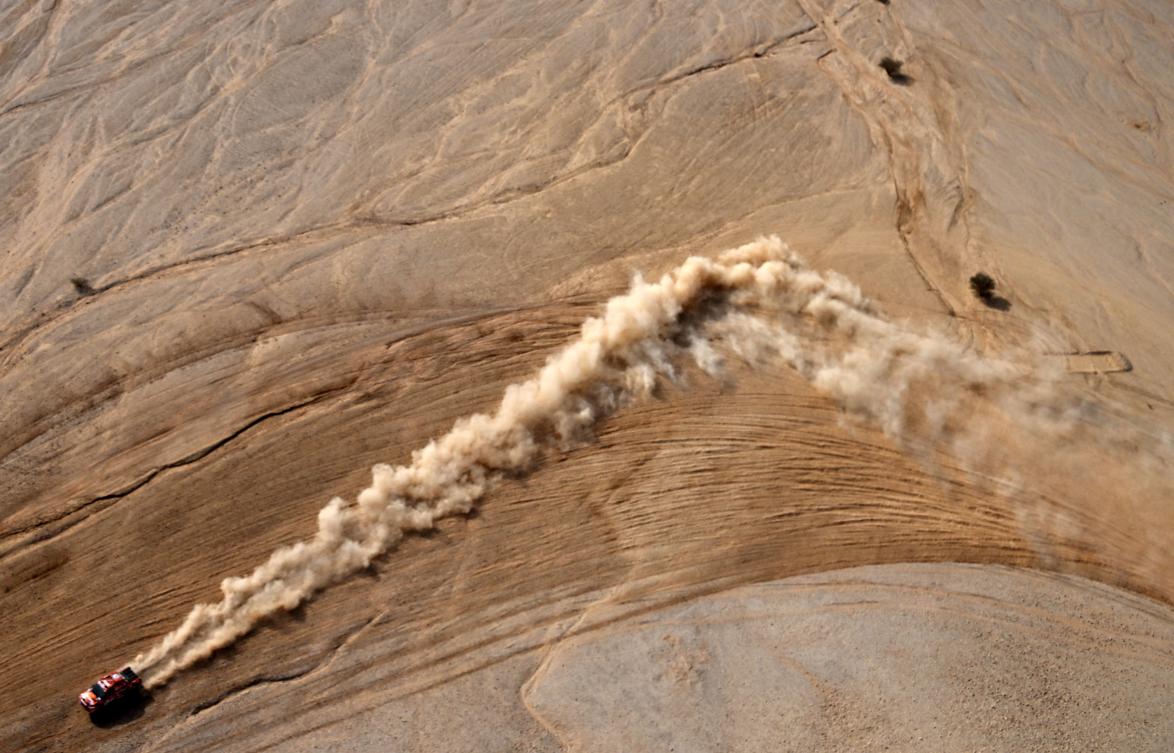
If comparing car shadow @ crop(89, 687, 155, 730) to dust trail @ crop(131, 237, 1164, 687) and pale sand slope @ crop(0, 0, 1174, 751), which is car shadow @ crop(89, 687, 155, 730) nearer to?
pale sand slope @ crop(0, 0, 1174, 751)

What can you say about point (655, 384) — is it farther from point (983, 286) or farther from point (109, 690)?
point (109, 690)

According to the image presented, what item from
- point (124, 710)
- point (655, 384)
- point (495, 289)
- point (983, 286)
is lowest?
point (983, 286)

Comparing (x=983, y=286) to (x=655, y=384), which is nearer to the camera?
(x=655, y=384)

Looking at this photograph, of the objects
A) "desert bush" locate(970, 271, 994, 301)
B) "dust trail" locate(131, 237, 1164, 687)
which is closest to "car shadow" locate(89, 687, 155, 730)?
"dust trail" locate(131, 237, 1164, 687)

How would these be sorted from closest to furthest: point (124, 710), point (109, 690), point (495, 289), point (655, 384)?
point (109, 690), point (124, 710), point (655, 384), point (495, 289)

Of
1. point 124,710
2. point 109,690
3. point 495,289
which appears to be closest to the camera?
point 109,690

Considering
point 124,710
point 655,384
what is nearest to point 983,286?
point 655,384

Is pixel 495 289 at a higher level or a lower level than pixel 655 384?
higher

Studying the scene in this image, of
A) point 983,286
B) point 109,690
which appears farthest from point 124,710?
point 983,286
